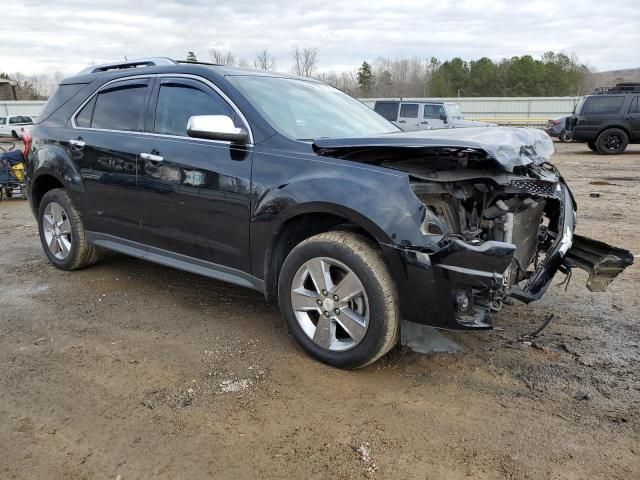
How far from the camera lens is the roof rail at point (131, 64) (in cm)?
453

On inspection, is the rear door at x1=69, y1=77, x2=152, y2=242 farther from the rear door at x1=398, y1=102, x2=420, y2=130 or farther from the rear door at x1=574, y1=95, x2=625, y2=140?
the rear door at x1=574, y1=95, x2=625, y2=140

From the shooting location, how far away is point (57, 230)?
5.23m

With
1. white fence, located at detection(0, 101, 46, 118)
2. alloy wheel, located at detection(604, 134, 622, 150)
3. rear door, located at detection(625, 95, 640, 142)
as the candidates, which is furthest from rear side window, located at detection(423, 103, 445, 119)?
white fence, located at detection(0, 101, 46, 118)

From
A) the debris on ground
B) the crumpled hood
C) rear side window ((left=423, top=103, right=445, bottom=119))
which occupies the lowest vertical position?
the debris on ground

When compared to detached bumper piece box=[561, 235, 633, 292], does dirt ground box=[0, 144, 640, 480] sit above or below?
below

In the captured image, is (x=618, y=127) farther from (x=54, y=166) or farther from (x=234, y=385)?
(x=234, y=385)

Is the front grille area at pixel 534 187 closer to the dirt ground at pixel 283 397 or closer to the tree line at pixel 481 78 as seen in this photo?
the dirt ground at pixel 283 397

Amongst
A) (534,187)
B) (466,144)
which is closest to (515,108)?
(534,187)

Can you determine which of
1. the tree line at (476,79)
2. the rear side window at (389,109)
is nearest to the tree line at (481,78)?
the tree line at (476,79)

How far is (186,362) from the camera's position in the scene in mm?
3416

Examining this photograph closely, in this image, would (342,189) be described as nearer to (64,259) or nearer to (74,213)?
(74,213)

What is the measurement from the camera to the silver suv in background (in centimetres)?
1806

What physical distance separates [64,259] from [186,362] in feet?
8.25

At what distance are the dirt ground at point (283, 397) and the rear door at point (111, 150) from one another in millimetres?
696
